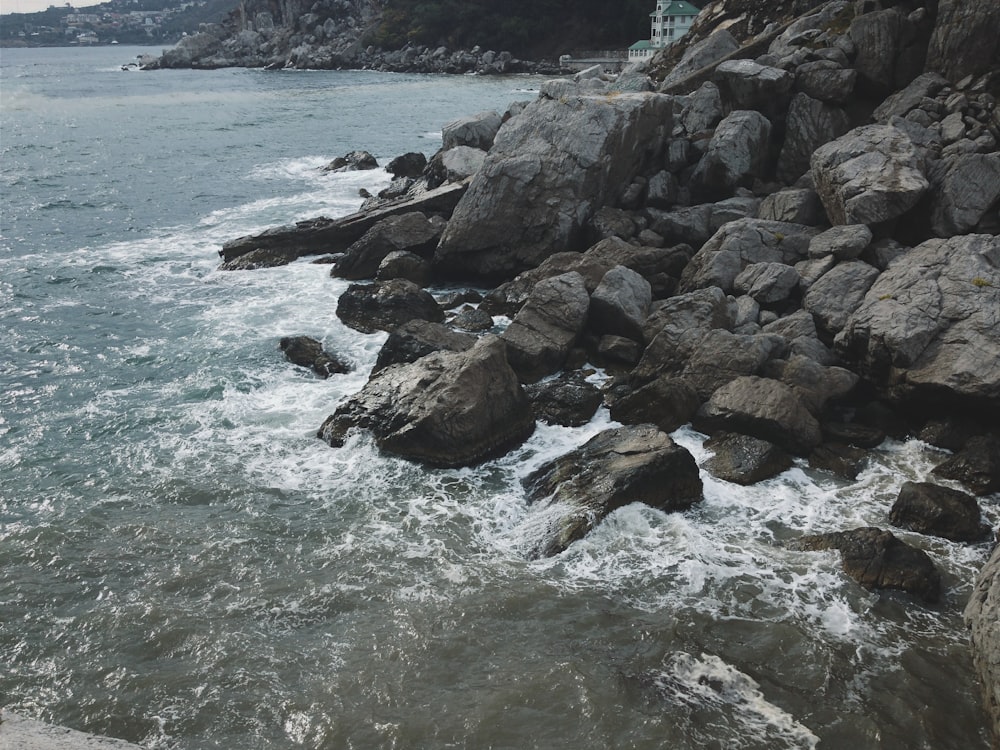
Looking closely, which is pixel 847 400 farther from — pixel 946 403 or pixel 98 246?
pixel 98 246

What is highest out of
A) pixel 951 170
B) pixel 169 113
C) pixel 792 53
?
pixel 792 53

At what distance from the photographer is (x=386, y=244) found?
26.6 m

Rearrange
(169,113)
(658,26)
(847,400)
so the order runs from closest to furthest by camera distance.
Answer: (847,400), (169,113), (658,26)

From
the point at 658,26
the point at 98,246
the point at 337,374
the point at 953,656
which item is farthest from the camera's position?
the point at 658,26

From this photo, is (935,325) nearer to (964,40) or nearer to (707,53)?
(964,40)

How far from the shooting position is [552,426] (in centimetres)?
1680

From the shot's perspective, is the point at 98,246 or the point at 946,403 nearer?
the point at 946,403

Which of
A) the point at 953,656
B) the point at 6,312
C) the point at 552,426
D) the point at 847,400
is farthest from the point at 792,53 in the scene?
the point at 6,312

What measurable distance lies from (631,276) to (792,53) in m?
13.9

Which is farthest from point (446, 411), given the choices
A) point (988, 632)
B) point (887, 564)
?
point (988, 632)

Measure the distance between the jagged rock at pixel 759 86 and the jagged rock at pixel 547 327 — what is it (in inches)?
482

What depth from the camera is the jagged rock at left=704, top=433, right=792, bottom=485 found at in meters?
14.4

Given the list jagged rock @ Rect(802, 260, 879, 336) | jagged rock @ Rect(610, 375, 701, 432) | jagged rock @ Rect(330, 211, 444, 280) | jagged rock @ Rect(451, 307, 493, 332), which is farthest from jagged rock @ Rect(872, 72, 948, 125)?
jagged rock @ Rect(330, 211, 444, 280)

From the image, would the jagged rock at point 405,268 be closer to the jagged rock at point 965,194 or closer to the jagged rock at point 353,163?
the jagged rock at point 965,194
